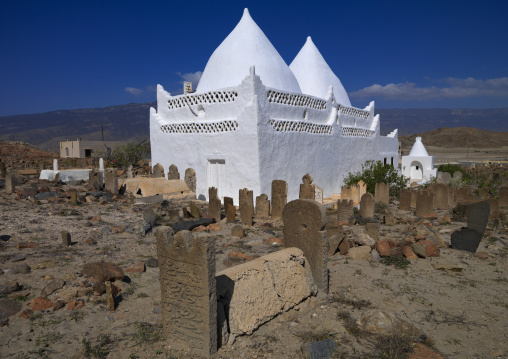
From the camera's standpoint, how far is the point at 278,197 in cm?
1106

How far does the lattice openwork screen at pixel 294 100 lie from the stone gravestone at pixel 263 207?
12.2 ft

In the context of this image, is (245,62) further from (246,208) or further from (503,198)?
(503,198)

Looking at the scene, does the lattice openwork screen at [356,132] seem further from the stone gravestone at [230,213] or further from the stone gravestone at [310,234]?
the stone gravestone at [310,234]

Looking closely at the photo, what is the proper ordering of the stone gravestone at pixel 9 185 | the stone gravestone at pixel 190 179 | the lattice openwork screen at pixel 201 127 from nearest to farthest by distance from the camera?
the stone gravestone at pixel 9 185
the lattice openwork screen at pixel 201 127
the stone gravestone at pixel 190 179

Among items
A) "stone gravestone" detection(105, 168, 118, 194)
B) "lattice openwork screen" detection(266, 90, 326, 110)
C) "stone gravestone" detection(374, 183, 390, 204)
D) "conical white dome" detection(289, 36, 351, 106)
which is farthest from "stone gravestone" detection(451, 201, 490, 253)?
"conical white dome" detection(289, 36, 351, 106)

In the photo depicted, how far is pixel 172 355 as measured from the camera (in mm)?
3908

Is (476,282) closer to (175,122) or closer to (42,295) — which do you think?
(42,295)

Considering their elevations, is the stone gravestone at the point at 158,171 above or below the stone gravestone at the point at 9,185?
above

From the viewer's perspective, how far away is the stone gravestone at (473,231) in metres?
7.61

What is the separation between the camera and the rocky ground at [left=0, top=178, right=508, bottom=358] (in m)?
4.05

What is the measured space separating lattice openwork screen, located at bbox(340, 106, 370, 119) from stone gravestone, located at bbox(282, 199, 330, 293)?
503 inches

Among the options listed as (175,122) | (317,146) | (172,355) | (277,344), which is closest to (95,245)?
(172,355)

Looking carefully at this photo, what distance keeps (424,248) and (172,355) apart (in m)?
5.45

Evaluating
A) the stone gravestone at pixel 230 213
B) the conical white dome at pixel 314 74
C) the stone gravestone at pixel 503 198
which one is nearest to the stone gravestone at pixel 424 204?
the stone gravestone at pixel 503 198
